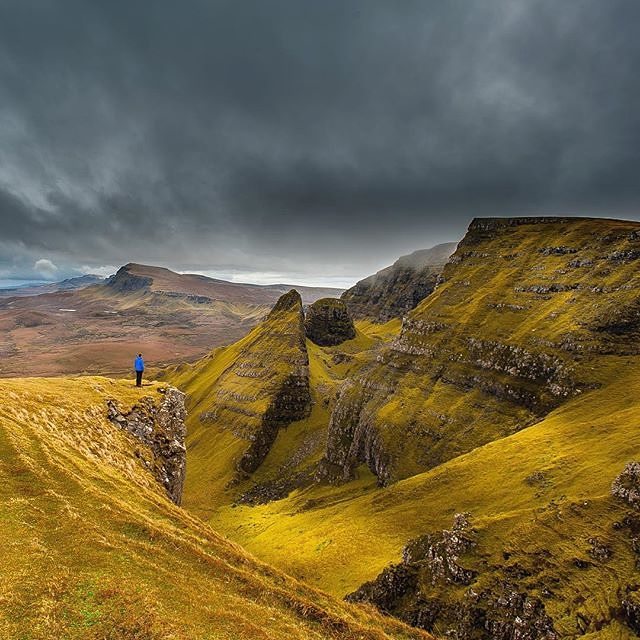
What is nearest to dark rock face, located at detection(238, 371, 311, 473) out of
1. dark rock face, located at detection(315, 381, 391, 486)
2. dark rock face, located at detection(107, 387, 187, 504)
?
dark rock face, located at detection(315, 381, 391, 486)

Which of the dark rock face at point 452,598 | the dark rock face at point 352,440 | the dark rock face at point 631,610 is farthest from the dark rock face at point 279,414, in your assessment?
the dark rock face at point 631,610

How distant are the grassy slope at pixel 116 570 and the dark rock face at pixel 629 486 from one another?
33765 millimetres

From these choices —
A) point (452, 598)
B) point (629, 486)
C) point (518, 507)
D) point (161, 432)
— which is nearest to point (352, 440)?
point (518, 507)

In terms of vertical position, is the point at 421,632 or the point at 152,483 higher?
the point at 152,483

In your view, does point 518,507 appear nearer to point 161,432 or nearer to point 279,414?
point 161,432

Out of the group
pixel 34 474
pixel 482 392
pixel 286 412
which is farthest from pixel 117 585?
pixel 286 412

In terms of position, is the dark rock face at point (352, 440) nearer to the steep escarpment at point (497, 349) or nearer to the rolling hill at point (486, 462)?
the steep escarpment at point (497, 349)

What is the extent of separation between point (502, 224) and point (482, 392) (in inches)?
3697

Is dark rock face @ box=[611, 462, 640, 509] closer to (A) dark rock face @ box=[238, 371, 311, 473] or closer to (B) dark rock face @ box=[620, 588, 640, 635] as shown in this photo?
(B) dark rock face @ box=[620, 588, 640, 635]

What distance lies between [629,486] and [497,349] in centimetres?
6160

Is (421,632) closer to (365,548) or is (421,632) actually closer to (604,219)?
(365,548)

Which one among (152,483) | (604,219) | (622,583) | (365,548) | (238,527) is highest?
(604,219)

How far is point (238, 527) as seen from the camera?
405ft

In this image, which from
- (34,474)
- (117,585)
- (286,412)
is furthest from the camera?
(286,412)
